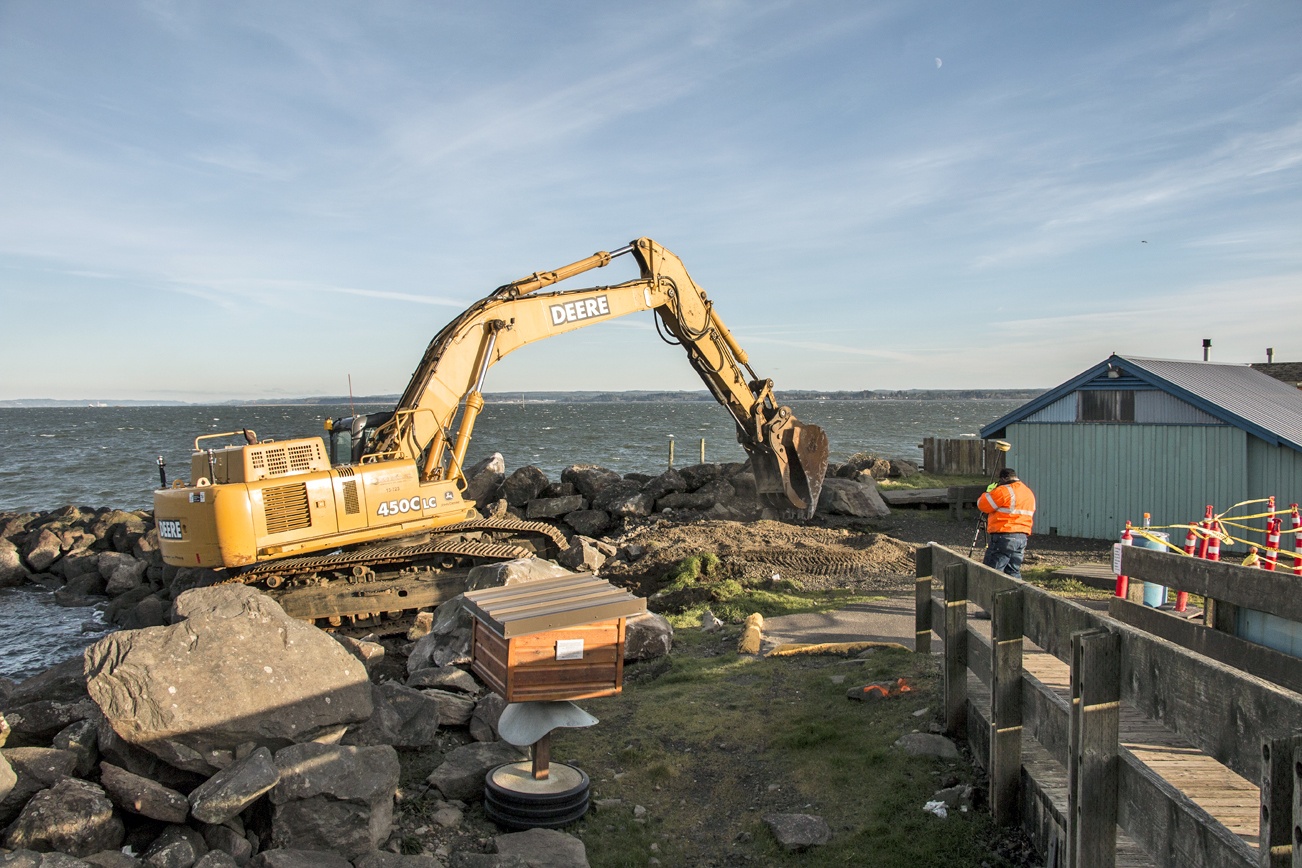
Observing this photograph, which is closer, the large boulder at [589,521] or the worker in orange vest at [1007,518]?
the worker in orange vest at [1007,518]

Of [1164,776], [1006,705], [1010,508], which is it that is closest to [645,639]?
[1010,508]

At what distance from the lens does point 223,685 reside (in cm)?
571

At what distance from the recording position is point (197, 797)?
502 centimetres

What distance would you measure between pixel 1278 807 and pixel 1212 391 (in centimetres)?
1716

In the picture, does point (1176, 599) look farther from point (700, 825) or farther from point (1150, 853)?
point (1150, 853)

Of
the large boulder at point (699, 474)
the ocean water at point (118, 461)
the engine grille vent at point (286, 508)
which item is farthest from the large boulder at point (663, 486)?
the engine grille vent at point (286, 508)

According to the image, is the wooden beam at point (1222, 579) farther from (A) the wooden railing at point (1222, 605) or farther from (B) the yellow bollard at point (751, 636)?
(B) the yellow bollard at point (751, 636)

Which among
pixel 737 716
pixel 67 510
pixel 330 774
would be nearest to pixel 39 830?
pixel 330 774

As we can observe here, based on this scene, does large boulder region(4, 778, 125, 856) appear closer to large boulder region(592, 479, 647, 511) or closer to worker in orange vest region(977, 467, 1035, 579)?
worker in orange vest region(977, 467, 1035, 579)

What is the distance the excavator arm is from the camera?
13.9 metres

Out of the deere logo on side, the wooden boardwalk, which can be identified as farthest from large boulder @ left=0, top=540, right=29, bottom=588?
the wooden boardwalk

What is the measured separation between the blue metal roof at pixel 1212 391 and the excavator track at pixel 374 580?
1158 cm

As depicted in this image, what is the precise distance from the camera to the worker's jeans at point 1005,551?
10.5 metres

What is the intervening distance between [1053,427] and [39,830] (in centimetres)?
1842
